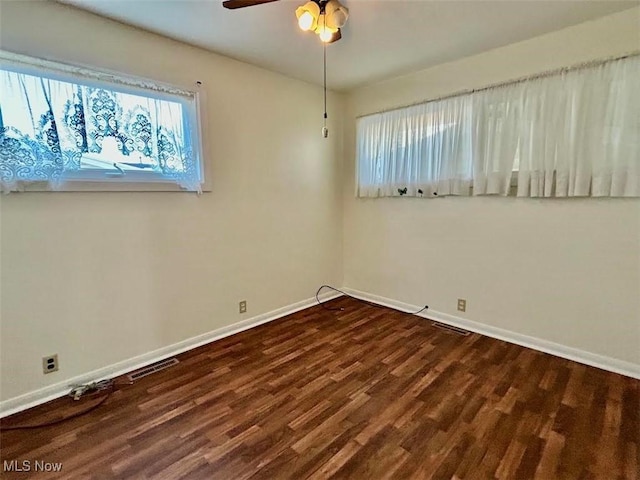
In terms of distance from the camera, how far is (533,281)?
2.78 meters

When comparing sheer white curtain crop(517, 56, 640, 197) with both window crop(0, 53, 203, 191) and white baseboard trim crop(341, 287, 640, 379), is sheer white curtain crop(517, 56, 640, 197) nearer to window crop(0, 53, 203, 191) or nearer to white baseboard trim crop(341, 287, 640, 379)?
white baseboard trim crop(341, 287, 640, 379)

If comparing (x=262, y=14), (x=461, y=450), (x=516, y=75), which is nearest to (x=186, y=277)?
(x=262, y=14)

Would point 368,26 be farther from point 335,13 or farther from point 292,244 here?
point 292,244

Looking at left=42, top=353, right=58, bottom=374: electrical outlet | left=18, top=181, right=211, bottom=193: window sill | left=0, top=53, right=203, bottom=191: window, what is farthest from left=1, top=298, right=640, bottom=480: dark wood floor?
left=0, top=53, right=203, bottom=191: window

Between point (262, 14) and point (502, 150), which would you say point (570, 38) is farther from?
point (262, 14)

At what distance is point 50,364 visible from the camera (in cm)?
216

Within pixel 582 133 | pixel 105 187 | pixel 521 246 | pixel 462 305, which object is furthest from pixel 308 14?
pixel 462 305

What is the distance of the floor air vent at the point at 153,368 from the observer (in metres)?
2.42

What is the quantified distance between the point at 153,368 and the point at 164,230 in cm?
108

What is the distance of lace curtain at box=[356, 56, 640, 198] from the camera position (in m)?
2.28

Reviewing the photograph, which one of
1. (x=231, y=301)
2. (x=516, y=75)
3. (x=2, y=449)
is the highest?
(x=516, y=75)

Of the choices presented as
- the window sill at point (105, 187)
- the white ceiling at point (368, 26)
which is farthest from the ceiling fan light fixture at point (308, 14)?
the window sill at point (105, 187)

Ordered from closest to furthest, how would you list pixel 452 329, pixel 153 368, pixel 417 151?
pixel 153 368 → pixel 452 329 → pixel 417 151

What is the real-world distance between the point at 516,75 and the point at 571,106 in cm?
51
